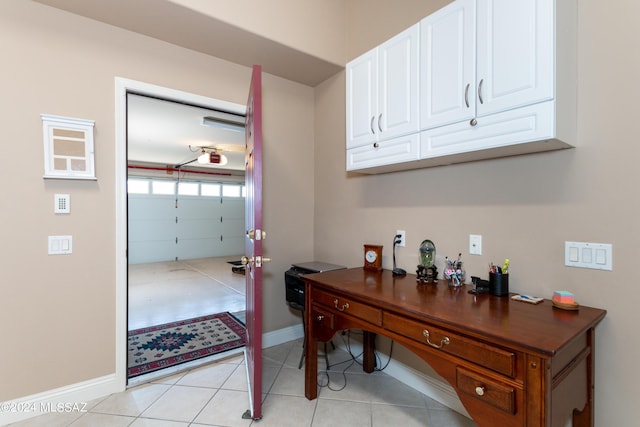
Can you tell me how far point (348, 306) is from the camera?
66.4 inches

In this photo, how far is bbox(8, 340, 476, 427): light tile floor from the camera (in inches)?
70.2

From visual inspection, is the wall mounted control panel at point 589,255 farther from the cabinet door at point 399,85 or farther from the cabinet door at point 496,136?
the cabinet door at point 399,85

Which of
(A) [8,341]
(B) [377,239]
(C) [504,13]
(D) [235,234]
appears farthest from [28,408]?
(D) [235,234]

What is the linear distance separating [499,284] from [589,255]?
39 cm

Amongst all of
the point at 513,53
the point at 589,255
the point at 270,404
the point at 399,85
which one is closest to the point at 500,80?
the point at 513,53

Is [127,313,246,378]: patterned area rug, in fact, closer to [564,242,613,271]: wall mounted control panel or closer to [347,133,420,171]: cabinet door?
[347,133,420,171]: cabinet door

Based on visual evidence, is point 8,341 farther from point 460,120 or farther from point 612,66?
point 612,66

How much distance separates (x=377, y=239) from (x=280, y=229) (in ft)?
3.21

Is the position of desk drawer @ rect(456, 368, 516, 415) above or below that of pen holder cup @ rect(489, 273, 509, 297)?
below

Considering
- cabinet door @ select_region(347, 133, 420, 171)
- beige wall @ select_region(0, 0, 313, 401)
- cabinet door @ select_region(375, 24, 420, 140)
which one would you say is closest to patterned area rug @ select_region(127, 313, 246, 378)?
beige wall @ select_region(0, 0, 313, 401)

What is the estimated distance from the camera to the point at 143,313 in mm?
3766

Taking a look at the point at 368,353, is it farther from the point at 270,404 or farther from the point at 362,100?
the point at 362,100

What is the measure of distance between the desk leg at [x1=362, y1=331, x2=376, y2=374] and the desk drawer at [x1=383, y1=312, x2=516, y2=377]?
3.18 ft

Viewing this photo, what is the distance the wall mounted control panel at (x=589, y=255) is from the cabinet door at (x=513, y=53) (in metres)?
0.70
